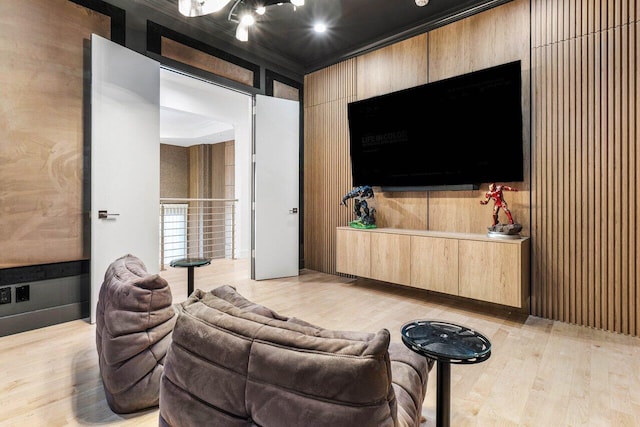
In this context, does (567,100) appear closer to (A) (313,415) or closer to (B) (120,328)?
(A) (313,415)

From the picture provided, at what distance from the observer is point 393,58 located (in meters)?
4.26

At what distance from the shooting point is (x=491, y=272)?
313 centimetres

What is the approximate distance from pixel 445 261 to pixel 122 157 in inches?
134

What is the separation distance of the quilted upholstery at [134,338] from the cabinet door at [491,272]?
108 inches

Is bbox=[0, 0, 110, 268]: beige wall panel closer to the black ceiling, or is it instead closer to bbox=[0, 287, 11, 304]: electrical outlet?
bbox=[0, 287, 11, 304]: electrical outlet

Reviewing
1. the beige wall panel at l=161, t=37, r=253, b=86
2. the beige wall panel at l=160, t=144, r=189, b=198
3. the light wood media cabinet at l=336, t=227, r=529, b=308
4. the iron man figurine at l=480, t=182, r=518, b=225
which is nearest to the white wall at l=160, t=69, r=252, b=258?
the beige wall panel at l=161, t=37, r=253, b=86

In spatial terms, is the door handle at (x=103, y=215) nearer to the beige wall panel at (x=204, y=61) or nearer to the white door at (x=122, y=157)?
the white door at (x=122, y=157)

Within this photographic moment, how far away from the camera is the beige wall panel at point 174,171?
357 inches

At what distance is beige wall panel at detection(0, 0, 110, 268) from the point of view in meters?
2.72

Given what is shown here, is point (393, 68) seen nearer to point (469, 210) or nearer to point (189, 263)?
point (469, 210)

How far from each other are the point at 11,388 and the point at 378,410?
7.85 ft

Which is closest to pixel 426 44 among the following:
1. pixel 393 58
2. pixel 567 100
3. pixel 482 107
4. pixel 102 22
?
pixel 393 58

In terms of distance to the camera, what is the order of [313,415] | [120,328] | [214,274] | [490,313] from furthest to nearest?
[214,274], [490,313], [120,328], [313,415]

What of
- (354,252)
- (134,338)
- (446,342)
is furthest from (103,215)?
(446,342)
